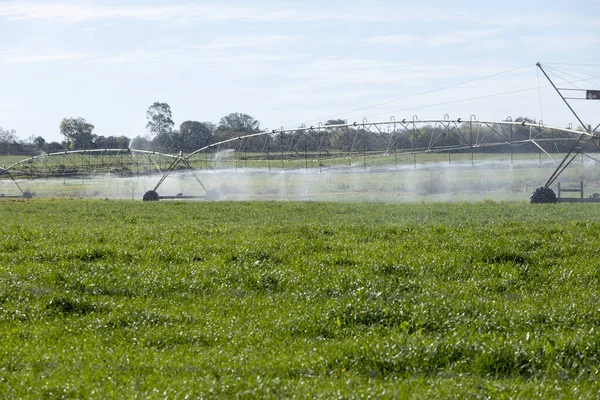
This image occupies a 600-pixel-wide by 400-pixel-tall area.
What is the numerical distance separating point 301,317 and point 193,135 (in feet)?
500

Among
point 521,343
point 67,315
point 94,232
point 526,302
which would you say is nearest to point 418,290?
point 526,302

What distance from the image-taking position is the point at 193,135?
16200cm

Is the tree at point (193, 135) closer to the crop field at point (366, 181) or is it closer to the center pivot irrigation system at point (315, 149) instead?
the center pivot irrigation system at point (315, 149)

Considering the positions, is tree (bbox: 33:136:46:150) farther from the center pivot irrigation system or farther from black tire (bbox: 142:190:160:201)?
black tire (bbox: 142:190:160:201)

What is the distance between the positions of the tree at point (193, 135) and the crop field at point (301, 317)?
135078mm

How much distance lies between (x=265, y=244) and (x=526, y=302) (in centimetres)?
714

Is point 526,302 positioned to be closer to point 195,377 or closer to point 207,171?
point 195,377

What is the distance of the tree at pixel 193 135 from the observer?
509 feet

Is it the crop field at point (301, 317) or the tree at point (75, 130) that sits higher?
the tree at point (75, 130)

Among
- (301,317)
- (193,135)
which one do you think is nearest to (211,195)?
(301,317)

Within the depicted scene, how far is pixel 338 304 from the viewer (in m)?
12.3

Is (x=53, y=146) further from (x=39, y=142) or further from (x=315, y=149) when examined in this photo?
(x=315, y=149)

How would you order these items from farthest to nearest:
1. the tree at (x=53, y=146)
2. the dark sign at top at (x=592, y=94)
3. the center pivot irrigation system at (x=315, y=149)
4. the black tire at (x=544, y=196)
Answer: the tree at (x=53, y=146), the center pivot irrigation system at (x=315, y=149), the black tire at (x=544, y=196), the dark sign at top at (x=592, y=94)

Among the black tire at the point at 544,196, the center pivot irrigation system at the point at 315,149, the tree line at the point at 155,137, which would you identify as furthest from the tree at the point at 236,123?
the black tire at the point at 544,196
